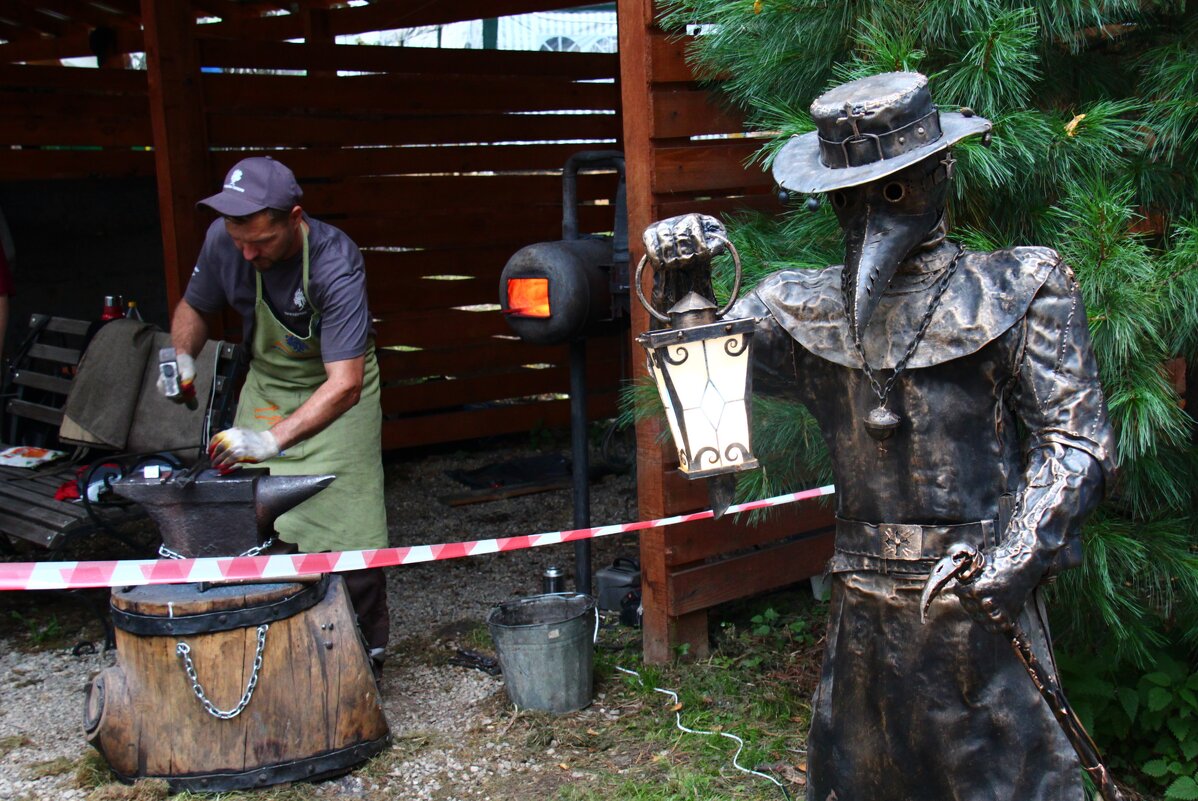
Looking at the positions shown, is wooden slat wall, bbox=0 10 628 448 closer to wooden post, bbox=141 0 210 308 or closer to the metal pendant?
wooden post, bbox=141 0 210 308

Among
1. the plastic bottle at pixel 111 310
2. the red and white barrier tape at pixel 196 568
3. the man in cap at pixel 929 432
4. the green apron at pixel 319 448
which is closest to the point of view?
the man in cap at pixel 929 432

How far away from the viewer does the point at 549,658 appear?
4.06 meters

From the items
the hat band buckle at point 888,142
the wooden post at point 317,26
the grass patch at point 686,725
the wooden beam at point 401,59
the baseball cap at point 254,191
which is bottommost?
the grass patch at point 686,725

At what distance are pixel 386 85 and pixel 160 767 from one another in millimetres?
4520

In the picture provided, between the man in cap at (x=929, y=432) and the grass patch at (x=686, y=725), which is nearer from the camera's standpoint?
the man in cap at (x=929, y=432)

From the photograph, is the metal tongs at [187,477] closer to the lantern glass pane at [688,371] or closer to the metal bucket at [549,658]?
the metal bucket at [549,658]

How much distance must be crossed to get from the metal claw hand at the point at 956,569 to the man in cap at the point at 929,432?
69 mm

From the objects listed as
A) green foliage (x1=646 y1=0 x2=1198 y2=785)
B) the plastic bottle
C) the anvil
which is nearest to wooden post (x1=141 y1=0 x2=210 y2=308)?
the plastic bottle

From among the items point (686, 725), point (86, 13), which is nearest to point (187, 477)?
point (686, 725)

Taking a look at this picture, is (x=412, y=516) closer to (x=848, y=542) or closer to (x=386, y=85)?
(x=386, y=85)

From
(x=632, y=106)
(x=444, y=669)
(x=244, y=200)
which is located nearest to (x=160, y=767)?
(x=444, y=669)

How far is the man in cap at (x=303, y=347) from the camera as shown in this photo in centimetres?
385

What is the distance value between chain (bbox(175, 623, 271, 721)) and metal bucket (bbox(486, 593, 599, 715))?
2.78 feet

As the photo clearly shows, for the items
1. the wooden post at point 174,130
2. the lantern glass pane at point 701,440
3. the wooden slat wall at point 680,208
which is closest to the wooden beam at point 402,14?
the wooden post at point 174,130
